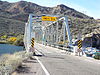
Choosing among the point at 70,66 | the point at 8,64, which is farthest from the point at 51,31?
the point at 8,64

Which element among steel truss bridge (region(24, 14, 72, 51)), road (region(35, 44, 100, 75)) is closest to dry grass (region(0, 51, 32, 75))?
road (region(35, 44, 100, 75))

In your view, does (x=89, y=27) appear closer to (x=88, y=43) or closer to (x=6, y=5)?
(x=88, y=43)

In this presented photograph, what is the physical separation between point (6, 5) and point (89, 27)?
11581 cm

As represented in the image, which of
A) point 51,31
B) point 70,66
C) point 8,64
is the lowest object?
point 70,66

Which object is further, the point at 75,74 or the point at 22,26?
the point at 22,26

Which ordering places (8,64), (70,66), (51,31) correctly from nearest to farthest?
(8,64)
(70,66)
(51,31)

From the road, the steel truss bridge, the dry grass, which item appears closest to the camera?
the dry grass

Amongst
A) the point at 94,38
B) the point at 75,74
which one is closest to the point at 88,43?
the point at 94,38

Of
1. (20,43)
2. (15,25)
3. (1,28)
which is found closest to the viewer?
(20,43)

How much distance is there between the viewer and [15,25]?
101125 millimetres

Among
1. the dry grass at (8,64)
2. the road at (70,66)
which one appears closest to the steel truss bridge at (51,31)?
the road at (70,66)

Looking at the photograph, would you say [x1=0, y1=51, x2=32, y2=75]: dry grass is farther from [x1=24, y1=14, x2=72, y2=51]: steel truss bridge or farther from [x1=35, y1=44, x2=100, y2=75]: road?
[x1=24, y1=14, x2=72, y2=51]: steel truss bridge

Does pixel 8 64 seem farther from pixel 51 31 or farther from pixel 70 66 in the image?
pixel 51 31

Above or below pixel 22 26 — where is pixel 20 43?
below
